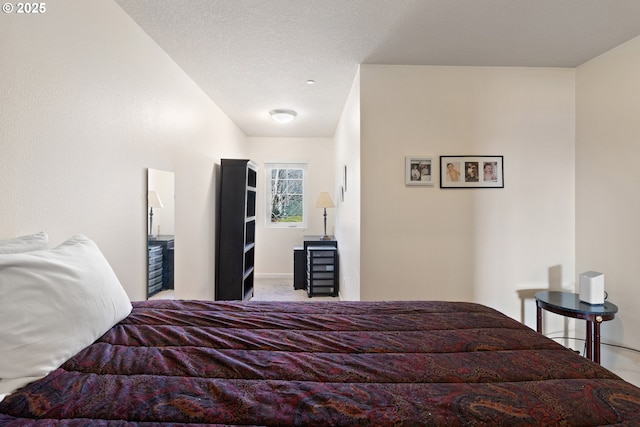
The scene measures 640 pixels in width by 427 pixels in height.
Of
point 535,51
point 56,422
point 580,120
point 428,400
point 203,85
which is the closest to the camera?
point 56,422

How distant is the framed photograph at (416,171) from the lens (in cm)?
280

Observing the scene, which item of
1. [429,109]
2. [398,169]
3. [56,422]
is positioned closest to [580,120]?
[429,109]

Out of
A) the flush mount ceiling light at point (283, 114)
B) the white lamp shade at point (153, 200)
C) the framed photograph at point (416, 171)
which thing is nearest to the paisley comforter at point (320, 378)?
the white lamp shade at point (153, 200)

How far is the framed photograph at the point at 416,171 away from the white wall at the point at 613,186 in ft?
4.57

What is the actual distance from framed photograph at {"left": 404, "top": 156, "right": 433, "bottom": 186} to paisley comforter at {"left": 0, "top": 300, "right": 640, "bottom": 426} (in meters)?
1.60

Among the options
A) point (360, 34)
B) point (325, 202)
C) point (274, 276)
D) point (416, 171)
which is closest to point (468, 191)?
point (416, 171)

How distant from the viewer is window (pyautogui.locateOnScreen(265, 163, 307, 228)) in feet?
Answer: 19.4

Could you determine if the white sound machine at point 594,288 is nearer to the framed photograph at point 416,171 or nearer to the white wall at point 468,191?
the white wall at point 468,191

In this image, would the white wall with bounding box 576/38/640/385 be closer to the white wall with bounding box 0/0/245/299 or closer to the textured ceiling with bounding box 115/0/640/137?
the textured ceiling with bounding box 115/0/640/137

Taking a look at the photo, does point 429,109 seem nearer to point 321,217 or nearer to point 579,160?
point 579,160

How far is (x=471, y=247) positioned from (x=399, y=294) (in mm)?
791

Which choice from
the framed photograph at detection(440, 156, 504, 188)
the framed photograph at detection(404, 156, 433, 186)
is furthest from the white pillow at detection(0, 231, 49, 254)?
the framed photograph at detection(440, 156, 504, 188)

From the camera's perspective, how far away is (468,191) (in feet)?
9.25

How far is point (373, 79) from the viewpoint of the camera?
2789mm
